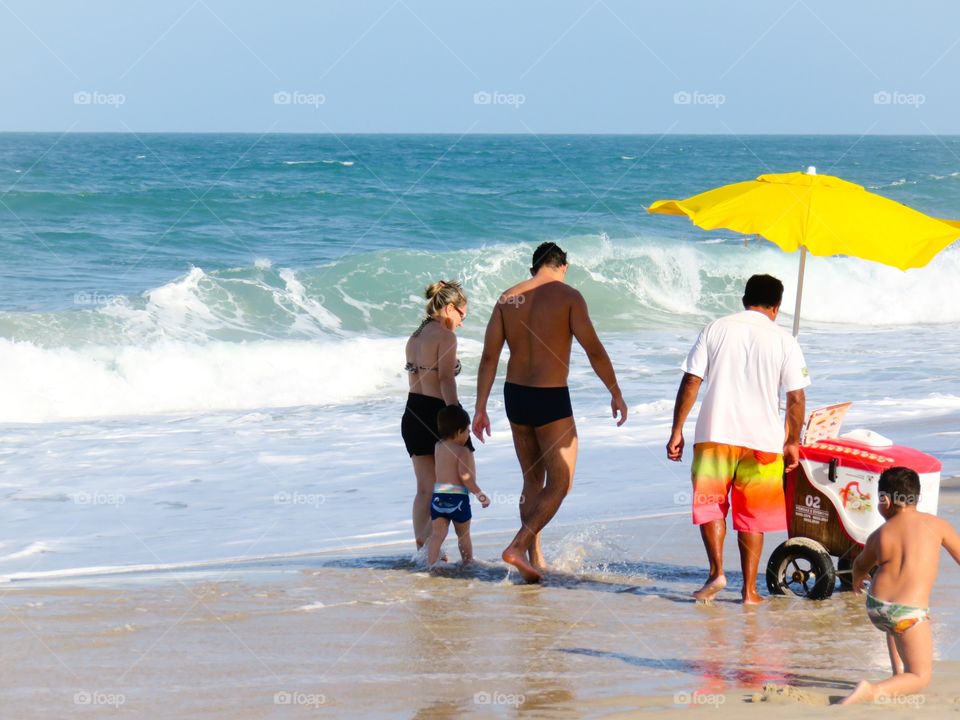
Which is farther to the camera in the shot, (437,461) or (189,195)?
(189,195)

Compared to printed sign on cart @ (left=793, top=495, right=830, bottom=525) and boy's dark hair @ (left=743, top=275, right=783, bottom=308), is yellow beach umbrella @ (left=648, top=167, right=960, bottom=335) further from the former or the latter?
printed sign on cart @ (left=793, top=495, right=830, bottom=525)

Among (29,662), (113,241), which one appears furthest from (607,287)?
(29,662)

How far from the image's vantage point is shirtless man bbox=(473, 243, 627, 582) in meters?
5.44

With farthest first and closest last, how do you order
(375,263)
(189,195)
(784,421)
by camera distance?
(189,195)
(375,263)
(784,421)

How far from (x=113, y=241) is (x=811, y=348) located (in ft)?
40.6

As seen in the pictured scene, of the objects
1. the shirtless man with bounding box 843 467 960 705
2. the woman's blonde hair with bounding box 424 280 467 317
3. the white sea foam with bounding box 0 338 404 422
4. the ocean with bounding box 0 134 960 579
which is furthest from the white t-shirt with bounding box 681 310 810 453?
the white sea foam with bounding box 0 338 404 422

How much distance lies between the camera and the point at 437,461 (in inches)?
225

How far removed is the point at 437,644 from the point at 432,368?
5.17 ft

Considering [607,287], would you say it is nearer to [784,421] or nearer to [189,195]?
[189,195]

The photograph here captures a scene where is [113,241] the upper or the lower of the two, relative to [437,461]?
upper

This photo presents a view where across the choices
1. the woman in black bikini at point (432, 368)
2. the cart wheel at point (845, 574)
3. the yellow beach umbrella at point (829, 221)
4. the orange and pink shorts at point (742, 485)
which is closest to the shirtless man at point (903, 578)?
the orange and pink shorts at point (742, 485)

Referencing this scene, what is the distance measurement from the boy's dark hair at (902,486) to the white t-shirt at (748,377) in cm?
Answer: 107

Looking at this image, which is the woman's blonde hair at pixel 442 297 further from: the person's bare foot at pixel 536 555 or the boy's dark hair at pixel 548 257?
the person's bare foot at pixel 536 555

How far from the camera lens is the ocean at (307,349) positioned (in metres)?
7.41
